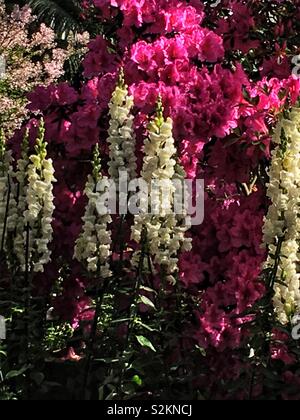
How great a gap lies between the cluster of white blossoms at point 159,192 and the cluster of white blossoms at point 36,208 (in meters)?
0.37

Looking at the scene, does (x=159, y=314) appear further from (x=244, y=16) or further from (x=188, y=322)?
(x=244, y=16)

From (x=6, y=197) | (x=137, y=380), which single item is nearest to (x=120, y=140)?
(x=6, y=197)

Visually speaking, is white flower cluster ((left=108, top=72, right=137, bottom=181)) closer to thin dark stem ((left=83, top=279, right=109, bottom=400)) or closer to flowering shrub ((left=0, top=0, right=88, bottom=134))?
thin dark stem ((left=83, top=279, right=109, bottom=400))

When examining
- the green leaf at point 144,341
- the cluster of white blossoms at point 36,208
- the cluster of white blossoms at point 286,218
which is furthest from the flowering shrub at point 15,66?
the cluster of white blossoms at point 286,218

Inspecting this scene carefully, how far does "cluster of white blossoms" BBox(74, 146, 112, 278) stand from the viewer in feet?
10.5

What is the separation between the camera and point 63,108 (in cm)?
404

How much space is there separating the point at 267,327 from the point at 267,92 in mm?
1150

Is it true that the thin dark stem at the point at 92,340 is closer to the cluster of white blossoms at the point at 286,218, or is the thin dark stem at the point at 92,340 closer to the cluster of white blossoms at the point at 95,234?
the cluster of white blossoms at the point at 95,234

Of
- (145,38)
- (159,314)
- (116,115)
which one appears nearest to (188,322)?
(159,314)

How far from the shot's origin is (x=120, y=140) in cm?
330

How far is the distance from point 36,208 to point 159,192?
0.50 m

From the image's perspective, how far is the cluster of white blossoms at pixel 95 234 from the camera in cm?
319

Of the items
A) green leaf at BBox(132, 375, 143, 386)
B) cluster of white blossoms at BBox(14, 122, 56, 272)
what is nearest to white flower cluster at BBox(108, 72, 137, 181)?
cluster of white blossoms at BBox(14, 122, 56, 272)

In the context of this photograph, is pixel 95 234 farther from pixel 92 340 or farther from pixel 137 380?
pixel 137 380
